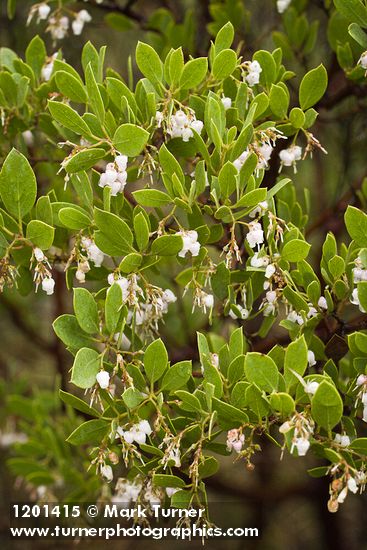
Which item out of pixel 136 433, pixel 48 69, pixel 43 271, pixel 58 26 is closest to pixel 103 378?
pixel 136 433

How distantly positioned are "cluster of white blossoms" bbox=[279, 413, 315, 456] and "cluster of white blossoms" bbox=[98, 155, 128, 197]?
0.42m

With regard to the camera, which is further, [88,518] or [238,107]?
[88,518]

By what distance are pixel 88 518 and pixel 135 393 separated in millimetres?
1053

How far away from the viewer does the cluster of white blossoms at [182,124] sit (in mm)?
1105

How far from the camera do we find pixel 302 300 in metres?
1.10

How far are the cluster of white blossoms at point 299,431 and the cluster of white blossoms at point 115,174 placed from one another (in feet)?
1.39

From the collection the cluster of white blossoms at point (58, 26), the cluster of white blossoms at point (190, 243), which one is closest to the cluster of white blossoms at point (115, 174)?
the cluster of white blossoms at point (190, 243)

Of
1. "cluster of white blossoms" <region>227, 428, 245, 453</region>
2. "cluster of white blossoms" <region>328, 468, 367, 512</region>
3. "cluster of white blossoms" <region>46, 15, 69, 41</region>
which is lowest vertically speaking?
"cluster of white blossoms" <region>328, 468, 367, 512</region>

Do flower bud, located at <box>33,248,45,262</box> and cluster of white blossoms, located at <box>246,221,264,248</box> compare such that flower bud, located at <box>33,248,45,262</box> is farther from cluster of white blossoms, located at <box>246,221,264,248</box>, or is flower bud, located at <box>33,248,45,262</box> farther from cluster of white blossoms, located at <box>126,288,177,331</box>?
cluster of white blossoms, located at <box>246,221,264,248</box>

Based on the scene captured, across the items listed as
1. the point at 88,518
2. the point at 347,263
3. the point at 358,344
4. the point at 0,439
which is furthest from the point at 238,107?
the point at 0,439

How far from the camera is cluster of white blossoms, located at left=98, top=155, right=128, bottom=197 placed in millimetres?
1054

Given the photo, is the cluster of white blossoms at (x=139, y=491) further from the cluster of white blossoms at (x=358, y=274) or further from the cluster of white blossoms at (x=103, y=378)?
the cluster of white blossoms at (x=358, y=274)

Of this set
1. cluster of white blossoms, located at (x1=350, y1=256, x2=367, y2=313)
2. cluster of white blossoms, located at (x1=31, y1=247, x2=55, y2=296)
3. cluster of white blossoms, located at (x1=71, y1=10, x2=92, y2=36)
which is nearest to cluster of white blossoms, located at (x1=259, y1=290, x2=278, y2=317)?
cluster of white blossoms, located at (x1=350, y1=256, x2=367, y2=313)

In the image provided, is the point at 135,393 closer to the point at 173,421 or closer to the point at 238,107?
the point at 173,421
